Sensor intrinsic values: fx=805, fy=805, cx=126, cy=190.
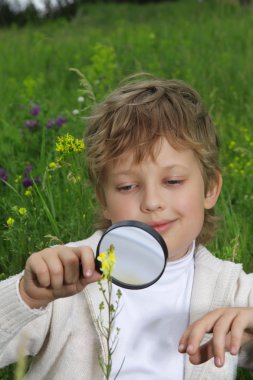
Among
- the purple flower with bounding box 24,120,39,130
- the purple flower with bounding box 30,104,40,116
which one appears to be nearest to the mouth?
the purple flower with bounding box 24,120,39,130

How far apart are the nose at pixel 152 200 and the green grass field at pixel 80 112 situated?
0.50 m

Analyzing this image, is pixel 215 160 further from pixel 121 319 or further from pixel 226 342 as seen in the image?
pixel 226 342

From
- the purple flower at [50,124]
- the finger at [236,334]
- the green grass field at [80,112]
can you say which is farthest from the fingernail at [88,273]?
the purple flower at [50,124]

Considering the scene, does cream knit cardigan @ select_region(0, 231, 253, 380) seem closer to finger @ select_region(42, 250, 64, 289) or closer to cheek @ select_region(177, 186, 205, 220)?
cheek @ select_region(177, 186, 205, 220)

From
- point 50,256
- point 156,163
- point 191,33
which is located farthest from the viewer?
point 191,33

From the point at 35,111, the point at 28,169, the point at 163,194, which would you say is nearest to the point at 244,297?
the point at 163,194

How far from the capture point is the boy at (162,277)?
243 centimetres

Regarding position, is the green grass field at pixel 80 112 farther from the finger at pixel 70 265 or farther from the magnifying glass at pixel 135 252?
the magnifying glass at pixel 135 252

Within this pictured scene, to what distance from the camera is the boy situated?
2.43m

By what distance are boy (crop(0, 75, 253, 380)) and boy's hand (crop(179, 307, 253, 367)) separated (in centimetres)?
18

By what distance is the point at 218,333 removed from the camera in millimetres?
1960

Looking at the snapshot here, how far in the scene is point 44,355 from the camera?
2.55 metres

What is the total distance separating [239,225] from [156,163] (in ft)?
4.67

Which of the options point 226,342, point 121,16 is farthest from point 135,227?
point 121,16
